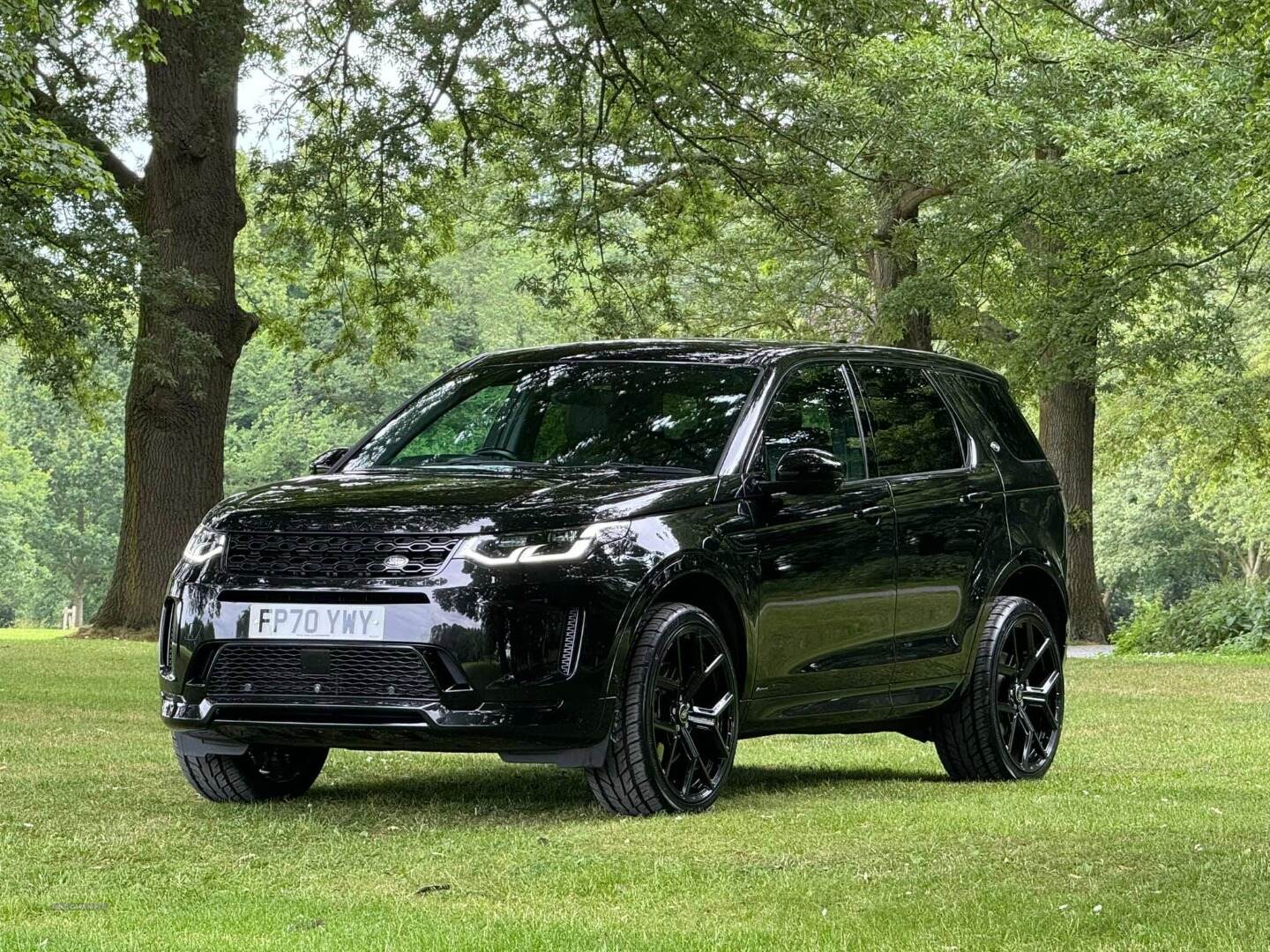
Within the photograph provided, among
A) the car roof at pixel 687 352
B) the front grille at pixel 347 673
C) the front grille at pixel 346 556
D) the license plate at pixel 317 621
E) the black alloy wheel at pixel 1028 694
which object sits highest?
the car roof at pixel 687 352

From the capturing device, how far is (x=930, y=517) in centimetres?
927

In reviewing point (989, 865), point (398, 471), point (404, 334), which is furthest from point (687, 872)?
point (404, 334)

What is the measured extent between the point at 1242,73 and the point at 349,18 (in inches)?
377

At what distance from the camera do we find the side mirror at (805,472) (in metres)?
8.23

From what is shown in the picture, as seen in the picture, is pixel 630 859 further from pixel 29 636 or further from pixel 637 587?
pixel 29 636

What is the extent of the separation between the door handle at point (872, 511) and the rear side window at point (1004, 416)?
1.49m

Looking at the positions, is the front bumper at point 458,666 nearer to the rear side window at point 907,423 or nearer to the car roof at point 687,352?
the car roof at point 687,352

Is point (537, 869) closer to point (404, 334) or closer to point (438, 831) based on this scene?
point (438, 831)

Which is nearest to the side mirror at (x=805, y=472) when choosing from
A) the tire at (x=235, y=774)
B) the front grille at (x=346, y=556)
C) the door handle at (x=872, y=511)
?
the door handle at (x=872, y=511)

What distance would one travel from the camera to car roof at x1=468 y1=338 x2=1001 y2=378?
8852 mm

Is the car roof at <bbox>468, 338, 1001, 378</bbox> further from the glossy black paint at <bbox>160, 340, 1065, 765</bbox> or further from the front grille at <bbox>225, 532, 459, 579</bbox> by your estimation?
the front grille at <bbox>225, 532, 459, 579</bbox>

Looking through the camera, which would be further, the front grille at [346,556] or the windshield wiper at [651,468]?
the windshield wiper at [651,468]

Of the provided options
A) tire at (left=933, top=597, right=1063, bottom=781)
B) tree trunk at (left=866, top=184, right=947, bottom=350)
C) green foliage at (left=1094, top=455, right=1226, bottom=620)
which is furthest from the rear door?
green foliage at (left=1094, top=455, right=1226, bottom=620)

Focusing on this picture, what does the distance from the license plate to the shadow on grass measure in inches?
38.0
